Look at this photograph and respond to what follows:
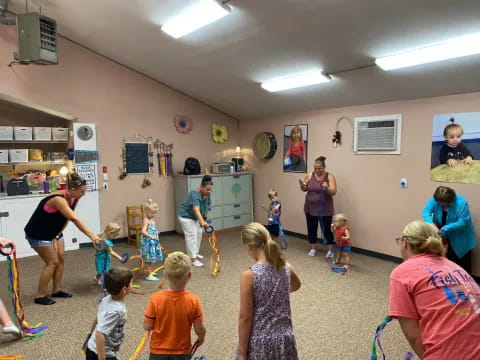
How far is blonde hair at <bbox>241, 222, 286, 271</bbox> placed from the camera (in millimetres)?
1651

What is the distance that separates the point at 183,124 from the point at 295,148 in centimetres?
222

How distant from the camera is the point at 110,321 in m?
1.88

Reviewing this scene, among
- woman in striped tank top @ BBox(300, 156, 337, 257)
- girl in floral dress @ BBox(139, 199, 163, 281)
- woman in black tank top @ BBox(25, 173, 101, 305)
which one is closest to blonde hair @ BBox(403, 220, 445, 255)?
woman in black tank top @ BBox(25, 173, 101, 305)

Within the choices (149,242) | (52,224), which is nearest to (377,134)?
(149,242)

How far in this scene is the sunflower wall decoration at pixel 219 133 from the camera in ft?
23.5

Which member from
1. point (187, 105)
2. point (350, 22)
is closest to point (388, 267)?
point (350, 22)

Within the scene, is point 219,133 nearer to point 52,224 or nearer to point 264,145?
point 264,145

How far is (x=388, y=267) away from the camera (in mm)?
4723

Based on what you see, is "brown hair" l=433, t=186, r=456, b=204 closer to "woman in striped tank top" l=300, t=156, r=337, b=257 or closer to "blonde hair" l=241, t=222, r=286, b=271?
"woman in striped tank top" l=300, t=156, r=337, b=257

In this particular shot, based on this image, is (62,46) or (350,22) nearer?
(350,22)

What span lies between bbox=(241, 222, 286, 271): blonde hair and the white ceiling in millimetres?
2366

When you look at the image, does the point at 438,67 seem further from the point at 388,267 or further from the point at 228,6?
the point at 388,267

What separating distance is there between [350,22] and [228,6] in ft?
3.90

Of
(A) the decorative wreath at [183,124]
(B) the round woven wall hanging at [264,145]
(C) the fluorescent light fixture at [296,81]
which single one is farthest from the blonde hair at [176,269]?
(A) the decorative wreath at [183,124]
